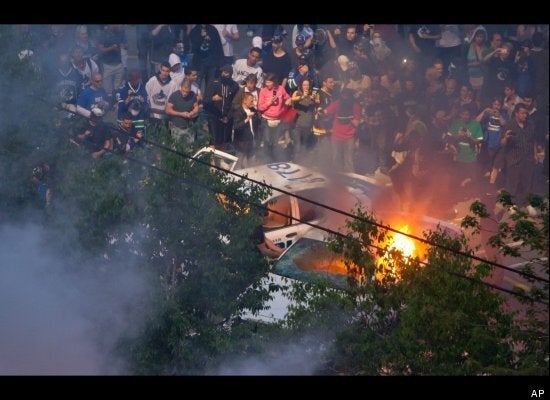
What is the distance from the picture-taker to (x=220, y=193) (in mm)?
11000

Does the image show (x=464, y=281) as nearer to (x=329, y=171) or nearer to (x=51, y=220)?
(x=51, y=220)

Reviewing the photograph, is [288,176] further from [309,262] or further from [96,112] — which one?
[96,112]

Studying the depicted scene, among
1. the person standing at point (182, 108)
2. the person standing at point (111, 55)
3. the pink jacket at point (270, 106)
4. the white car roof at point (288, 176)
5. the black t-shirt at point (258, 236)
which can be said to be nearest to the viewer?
the black t-shirt at point (258, 236)

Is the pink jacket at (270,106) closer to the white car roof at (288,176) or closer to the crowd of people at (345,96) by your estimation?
the crowd of people at (345,96)

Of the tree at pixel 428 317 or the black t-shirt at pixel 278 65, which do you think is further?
the black t-shirt at pixel 278 65

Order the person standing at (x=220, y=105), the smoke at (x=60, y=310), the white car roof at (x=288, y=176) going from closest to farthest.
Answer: the smoke at (x=60, y=310) < the white car roof at (x=288, y=176) < the person standing at (x=220, y=105)

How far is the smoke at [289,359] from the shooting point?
32.3 ft

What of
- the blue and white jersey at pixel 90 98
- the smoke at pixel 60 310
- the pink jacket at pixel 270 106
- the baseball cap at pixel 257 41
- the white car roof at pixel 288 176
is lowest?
the smoke at pixel 60 310

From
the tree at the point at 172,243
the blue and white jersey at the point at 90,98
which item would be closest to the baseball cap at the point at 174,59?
the blue and white jersey at the point at 90,98

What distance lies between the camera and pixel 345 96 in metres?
16.3

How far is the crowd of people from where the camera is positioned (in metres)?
15.5

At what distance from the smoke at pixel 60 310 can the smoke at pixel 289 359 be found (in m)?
1.41
